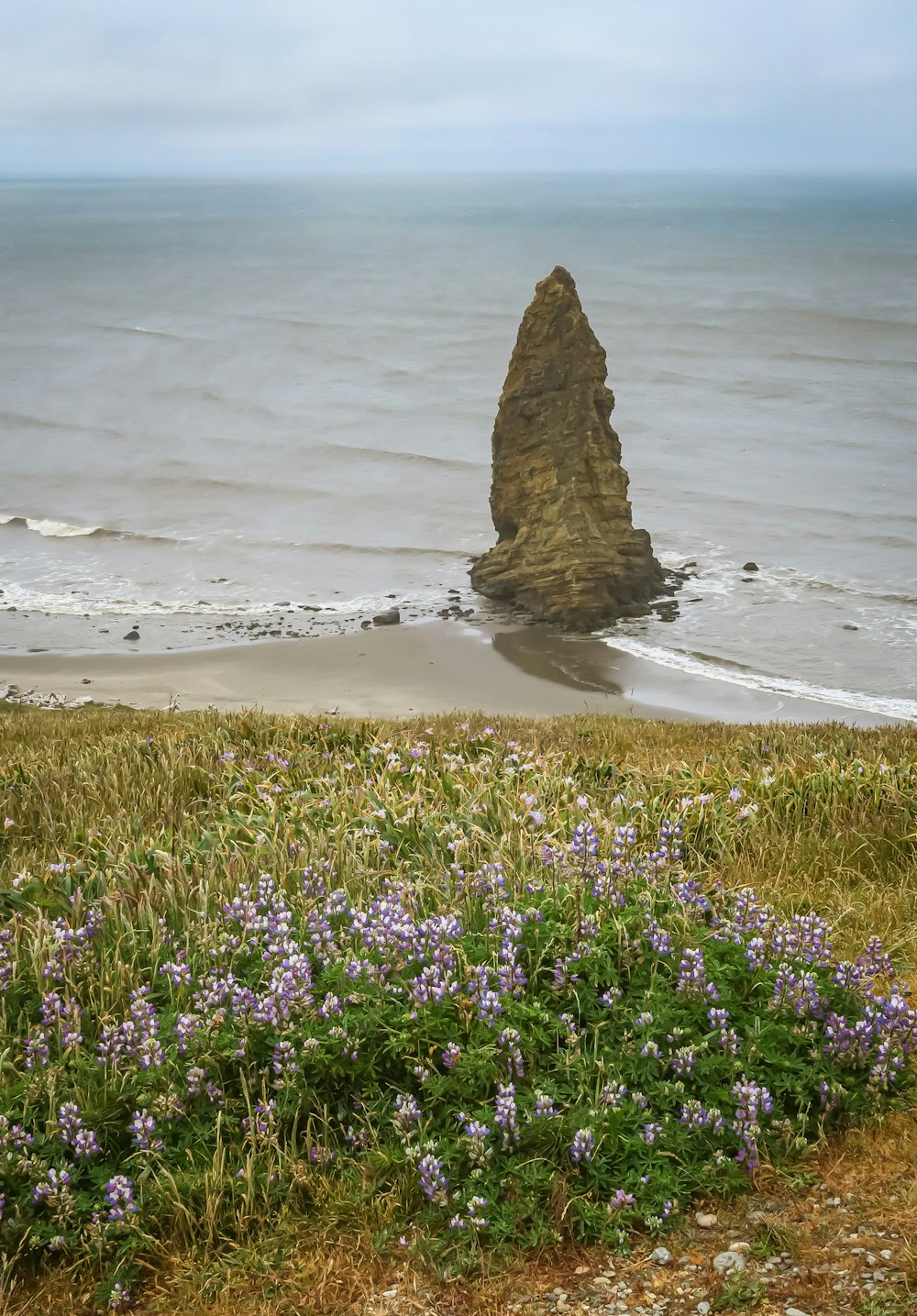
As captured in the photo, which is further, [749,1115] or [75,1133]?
[749,1115]

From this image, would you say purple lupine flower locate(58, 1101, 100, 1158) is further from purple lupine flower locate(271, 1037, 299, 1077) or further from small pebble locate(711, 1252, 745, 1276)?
small pebble locate(711, 1252, 745, 1276)

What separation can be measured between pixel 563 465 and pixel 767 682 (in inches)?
239

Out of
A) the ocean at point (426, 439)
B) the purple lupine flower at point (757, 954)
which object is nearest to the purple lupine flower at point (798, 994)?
the purple lupine flower at point (757, 954)

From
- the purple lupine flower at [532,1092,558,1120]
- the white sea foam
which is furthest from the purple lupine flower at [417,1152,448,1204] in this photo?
the white sea foam

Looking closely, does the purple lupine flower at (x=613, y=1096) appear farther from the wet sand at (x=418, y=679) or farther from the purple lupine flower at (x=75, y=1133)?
the wet sand at (x=418, y=679)

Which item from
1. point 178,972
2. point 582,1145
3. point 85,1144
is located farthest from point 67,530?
point 582,1145

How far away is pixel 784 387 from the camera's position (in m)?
60.4

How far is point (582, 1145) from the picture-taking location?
346 cm

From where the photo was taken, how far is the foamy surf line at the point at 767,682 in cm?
2045

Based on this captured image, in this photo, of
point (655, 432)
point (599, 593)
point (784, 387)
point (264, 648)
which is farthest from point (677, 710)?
point (784, 387)

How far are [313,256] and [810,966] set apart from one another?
133m

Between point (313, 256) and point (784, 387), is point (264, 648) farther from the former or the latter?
point (313, 256)

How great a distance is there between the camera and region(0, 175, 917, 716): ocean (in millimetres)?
28359

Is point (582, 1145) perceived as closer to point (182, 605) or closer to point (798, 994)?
point (798, 994)
